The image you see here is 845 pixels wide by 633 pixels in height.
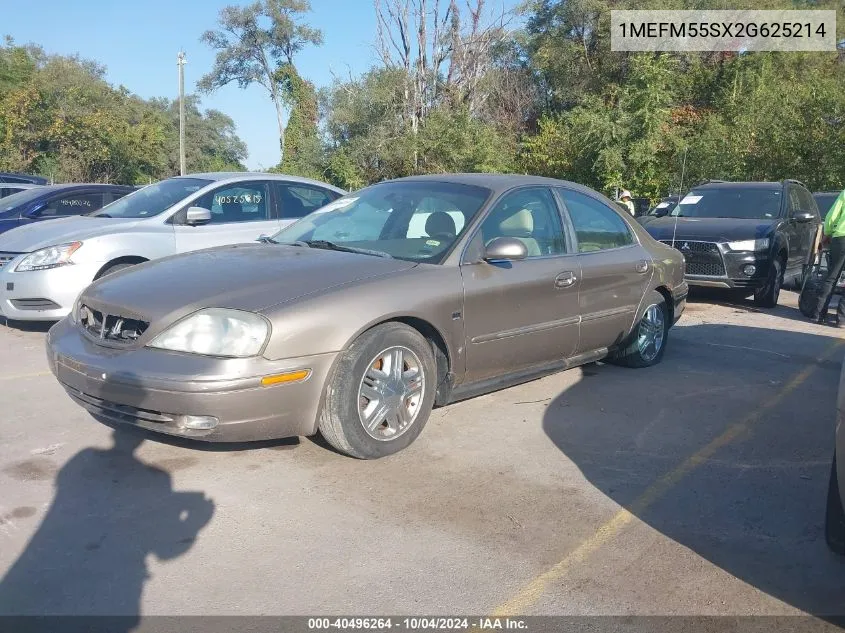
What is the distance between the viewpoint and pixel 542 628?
9.18ft

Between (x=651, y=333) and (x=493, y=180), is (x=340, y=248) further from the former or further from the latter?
(x=651, y=333)

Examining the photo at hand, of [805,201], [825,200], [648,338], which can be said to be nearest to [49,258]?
[648,338]

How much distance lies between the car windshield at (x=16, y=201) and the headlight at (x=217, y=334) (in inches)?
282

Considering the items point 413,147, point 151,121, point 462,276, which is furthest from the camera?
point 151,121

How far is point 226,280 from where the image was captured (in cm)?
414

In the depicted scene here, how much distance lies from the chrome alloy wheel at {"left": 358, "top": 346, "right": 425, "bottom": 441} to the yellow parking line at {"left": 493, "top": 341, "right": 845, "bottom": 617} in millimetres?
1256

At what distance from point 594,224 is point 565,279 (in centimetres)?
78

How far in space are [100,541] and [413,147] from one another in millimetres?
22239

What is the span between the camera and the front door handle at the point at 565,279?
5230mm

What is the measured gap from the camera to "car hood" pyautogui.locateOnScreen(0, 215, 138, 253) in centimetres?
730

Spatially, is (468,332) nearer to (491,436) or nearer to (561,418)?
(491,436)

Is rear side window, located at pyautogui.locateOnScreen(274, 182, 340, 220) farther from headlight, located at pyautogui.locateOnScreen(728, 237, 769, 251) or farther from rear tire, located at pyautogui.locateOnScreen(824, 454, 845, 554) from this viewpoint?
rear tire, located at pyautogui.locateOnScreen(824, 454, 845, 554)

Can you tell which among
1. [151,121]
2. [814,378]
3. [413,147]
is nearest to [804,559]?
[814,378]

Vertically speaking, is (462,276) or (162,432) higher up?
(462,276)
